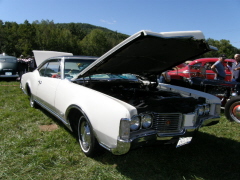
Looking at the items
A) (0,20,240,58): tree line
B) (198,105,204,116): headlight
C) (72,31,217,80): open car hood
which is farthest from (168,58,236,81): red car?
(0,20,240,58): tree line

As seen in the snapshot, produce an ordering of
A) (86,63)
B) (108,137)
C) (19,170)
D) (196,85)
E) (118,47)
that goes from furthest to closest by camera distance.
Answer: (196,85) < (86,63) < (118,47) < (19,170) < (108,137)

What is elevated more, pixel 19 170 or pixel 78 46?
pixel 78 46

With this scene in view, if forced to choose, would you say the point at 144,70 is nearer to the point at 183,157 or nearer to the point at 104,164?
the point at 183,157

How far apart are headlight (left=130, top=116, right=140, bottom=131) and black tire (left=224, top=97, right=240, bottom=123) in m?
3.35

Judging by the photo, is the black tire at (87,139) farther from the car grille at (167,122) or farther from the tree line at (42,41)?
the tree line at (42,41)

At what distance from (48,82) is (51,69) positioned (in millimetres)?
392

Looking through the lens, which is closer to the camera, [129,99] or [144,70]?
[129,99]

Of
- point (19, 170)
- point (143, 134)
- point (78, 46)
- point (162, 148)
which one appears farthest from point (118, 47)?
point (78, 46)

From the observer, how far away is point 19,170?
232 cm

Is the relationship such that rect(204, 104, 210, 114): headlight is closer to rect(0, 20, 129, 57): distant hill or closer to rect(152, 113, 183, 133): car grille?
rect(152, 113, 183, 133): car grille

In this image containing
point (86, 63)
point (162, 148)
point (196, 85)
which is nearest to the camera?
point (162, 148)

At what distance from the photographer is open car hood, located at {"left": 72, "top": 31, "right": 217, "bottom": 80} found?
247cm

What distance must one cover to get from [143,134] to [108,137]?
0.39 metres

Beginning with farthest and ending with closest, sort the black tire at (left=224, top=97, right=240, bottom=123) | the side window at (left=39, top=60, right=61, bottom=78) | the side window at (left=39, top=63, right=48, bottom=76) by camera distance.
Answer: the black tire at (left=224, top=97, right=240, bottom=123), the side window at (left=39, top=63, right=48, bottom=76), the side window at (left=39, top=60, right=61, bottom=78)
